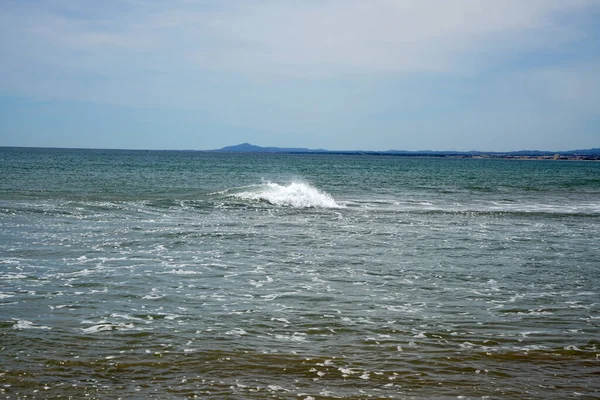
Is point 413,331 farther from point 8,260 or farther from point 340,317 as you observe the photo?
point 8,260

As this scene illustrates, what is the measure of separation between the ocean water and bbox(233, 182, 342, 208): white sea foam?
8.55 meters

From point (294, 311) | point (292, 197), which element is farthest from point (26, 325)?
point (292, 197)

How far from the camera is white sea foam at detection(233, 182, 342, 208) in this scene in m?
29.7

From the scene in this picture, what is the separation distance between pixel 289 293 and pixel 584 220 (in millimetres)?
18662

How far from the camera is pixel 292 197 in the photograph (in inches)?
1208

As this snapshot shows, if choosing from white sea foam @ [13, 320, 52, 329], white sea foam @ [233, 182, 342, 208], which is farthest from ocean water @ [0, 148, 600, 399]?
white sea foam @ [233, 182, 342, 208]

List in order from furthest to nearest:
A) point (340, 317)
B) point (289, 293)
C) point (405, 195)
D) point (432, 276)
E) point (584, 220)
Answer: point (405, 195), point (584, 220), point (432, 276), point (289, 293), point (340, 317)

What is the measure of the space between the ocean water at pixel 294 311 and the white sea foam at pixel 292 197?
28.1 ft

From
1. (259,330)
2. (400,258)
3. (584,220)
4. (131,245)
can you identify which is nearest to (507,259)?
(400,258)

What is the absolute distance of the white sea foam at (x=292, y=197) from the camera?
29703 mm

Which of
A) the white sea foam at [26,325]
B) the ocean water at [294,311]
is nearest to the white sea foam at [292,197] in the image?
the ocean water at [294,311]

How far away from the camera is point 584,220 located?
2503 cm

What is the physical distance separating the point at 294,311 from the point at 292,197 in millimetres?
20732

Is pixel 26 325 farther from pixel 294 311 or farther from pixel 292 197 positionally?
pixel 292 197
